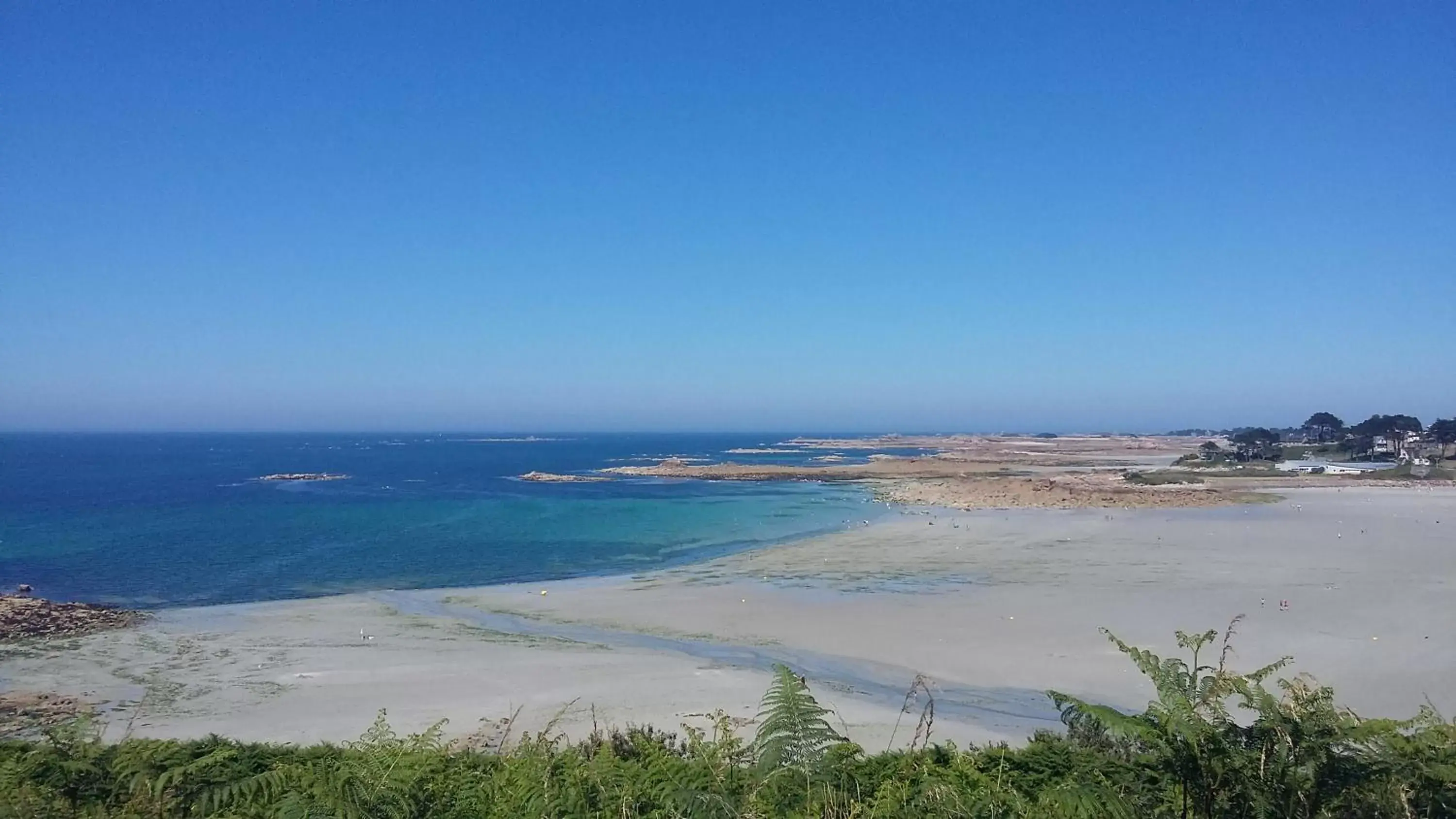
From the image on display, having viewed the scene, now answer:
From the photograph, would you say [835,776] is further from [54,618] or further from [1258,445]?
[1258,445]

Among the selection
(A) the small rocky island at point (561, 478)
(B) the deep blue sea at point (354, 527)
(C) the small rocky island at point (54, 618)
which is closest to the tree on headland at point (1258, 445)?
(B) the deep blue sea at point (354, 527)

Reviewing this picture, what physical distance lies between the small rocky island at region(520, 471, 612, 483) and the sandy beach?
4298cm

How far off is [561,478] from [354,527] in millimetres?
32199

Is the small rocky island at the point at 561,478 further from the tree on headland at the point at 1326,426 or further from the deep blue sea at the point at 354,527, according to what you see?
the tree on headland at the point at 1326,426

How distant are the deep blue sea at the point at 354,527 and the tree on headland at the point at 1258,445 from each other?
5144 centimetres

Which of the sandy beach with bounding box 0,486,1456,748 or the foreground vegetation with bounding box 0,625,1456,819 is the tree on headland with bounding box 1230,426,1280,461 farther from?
the foreground vegetation with bounding box 0,625,1456,819

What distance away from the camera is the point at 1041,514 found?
43844 millimetres

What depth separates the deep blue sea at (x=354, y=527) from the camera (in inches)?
1113

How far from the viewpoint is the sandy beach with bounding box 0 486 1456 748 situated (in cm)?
1362

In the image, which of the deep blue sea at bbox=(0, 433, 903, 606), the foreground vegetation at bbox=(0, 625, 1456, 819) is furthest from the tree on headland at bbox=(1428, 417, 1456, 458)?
the foreground vegetation at bbox=(0, 625, 1456, 819)

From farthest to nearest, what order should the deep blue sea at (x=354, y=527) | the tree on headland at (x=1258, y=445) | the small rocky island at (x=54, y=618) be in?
the tree on headland at (x=1258, y=445) < the deep blue sea at (x=354, y=527) < the small rocky island at (x=54, y=618)

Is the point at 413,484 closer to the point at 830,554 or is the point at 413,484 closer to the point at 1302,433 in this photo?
the point at 830,554

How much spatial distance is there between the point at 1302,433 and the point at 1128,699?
14906 centimetres

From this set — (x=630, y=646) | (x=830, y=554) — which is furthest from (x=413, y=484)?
(x=630, y=646)
